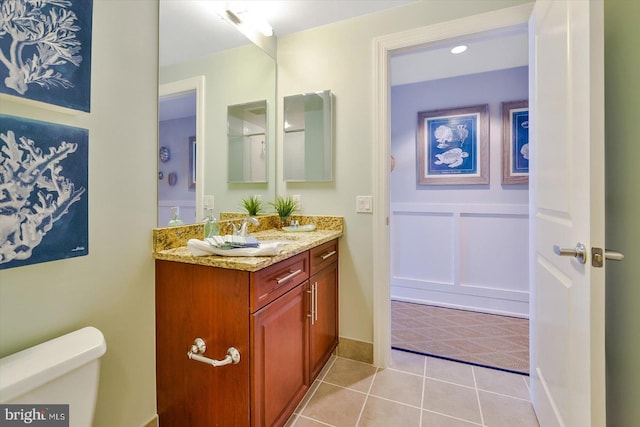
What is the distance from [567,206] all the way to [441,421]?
1.16 m

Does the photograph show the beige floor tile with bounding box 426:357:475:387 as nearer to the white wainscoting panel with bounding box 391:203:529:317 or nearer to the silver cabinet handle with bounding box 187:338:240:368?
the white wainscoting panel with bounding box 391:203:529:317

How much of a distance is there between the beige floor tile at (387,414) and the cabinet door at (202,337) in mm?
659

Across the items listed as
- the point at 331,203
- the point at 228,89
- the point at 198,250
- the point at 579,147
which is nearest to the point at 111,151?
the point at 198,250

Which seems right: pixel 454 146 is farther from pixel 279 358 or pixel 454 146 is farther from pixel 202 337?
pixel 202 337

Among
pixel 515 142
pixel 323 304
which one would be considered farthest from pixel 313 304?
pixel 515 142

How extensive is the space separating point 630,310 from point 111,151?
1913mm

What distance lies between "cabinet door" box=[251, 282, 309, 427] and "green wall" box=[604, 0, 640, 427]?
48.6 inches

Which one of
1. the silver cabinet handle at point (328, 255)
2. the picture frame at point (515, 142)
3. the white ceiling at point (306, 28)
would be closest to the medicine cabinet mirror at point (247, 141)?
the white ceiling at point (306, 28)

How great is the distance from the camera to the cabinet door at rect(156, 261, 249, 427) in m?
1.14

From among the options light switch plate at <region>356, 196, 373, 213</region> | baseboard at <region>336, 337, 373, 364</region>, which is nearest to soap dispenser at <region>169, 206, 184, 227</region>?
light switch plate at <region>356, 196, 373, 213</region>

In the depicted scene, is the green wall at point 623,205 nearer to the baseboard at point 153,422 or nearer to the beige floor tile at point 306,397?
the beige floor tile at point 306,397

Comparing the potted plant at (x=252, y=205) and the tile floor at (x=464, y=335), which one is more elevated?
the potted plant at (x=252, y=205)

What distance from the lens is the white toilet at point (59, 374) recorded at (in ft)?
2.47

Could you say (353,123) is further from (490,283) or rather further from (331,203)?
(490,283)
